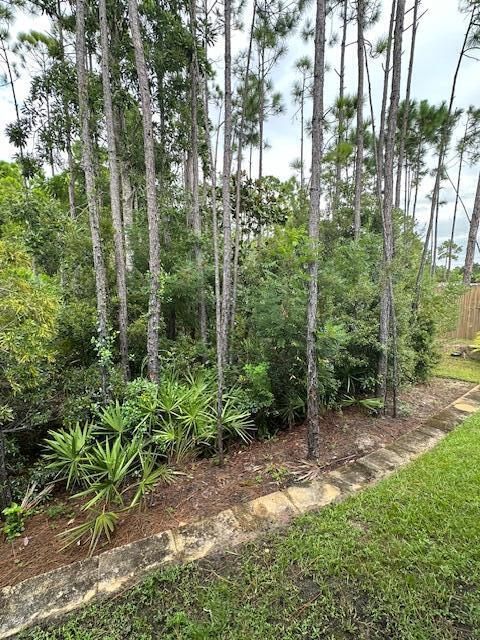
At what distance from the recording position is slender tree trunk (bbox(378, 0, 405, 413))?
307cm

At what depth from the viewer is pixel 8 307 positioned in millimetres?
1957

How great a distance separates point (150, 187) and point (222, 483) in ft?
10.3

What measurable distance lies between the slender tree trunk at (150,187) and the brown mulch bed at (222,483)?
1.38 metres

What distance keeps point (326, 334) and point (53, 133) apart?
6.53 m

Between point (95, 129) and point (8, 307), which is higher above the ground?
point (95, 129)

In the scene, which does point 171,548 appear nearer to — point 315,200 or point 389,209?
point 315,200

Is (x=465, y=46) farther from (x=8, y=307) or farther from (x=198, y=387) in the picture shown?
(x=8, y=307)

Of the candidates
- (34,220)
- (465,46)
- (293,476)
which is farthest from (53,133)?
(293,476)

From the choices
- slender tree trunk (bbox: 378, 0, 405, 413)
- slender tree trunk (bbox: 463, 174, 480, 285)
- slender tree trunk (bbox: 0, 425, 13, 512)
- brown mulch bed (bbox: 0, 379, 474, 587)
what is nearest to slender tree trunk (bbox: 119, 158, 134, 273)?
slender tree trunk (bbox: 0, 425, 13, 512)

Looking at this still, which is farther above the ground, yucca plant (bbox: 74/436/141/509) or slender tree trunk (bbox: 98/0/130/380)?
slender tree trunk (bbox: 98/0/130/380)

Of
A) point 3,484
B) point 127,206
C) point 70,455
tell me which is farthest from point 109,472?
point 127,206

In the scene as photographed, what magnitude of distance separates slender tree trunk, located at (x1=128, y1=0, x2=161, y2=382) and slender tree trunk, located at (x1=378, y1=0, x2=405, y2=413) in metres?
2.63

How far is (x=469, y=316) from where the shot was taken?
8273 millimetres

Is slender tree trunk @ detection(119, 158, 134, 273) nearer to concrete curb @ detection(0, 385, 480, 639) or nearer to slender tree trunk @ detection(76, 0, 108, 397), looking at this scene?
slender tree trunk @ detection(76, 0, 108, 397)
